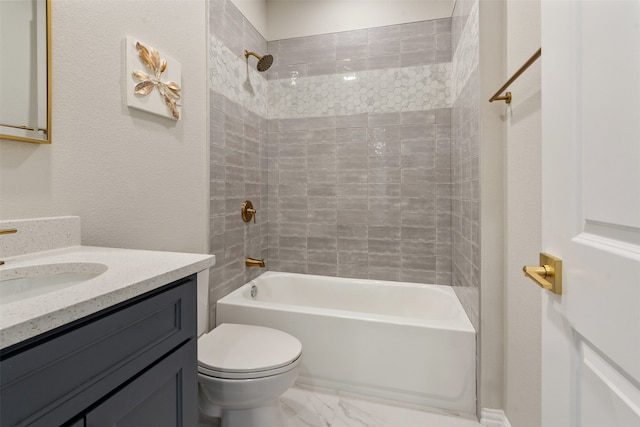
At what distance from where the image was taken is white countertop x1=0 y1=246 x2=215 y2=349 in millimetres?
454

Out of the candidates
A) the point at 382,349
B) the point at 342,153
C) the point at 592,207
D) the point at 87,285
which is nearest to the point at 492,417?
the point at 382,349

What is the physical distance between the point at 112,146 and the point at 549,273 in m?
1.47

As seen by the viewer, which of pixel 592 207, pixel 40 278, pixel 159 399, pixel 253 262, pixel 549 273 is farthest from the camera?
pixel 253 262

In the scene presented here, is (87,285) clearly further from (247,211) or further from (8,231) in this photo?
(247,211)

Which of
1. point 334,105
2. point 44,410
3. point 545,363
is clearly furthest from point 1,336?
point 334,105

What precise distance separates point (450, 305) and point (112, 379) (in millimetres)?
1898

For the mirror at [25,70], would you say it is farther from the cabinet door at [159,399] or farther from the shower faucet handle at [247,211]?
the shower faucet handle at [247,211]

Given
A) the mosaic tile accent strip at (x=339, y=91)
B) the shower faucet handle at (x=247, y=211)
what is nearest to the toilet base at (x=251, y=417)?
the shower faucet handle at (x=247, y=211)

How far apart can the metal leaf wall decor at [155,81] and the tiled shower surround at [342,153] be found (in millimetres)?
488

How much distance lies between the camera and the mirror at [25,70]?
87 centimetres

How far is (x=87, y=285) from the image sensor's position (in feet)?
2.01

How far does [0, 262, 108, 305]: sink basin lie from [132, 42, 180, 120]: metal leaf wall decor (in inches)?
31.3

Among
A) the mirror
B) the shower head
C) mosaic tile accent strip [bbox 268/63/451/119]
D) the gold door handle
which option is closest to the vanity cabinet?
the mirror

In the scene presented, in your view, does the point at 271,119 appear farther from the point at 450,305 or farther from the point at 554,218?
the point at 554,218
